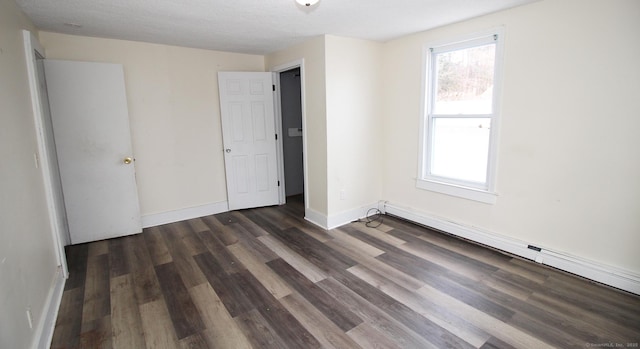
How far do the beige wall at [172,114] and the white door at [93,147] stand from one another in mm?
251

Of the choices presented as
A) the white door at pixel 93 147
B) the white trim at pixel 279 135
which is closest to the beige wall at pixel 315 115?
the white trim at pixel 279 135

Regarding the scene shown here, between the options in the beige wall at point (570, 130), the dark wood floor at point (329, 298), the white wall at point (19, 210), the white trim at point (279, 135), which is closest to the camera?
the white wall at point (19, 210)

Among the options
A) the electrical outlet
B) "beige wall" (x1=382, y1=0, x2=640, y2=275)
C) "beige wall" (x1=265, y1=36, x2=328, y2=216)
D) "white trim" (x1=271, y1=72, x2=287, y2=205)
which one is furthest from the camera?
"white trim" (x1=271, y1=72, x2=287, y2=205)

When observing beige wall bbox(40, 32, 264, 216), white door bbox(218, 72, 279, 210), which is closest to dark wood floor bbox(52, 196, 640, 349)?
beige wall bbox(40, 32, 264, 216)

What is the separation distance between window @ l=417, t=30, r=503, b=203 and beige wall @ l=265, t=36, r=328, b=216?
1181 millimetres

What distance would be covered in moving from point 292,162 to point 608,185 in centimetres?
406

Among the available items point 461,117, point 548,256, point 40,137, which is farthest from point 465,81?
point 40,137

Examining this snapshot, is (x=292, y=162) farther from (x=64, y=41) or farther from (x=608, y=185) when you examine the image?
(x=608, y=185)

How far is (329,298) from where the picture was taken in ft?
8.02

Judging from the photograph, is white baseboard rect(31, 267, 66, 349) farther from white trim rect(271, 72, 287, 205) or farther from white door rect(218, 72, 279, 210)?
white trim rect(271, 72, 287, 205)

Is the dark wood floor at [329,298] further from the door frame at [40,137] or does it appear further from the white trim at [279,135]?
the white trim at [279,135]

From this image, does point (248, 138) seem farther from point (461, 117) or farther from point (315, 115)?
point (461, 117)

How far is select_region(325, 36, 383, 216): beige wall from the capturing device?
3.69 m

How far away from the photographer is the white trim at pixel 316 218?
3.91m
